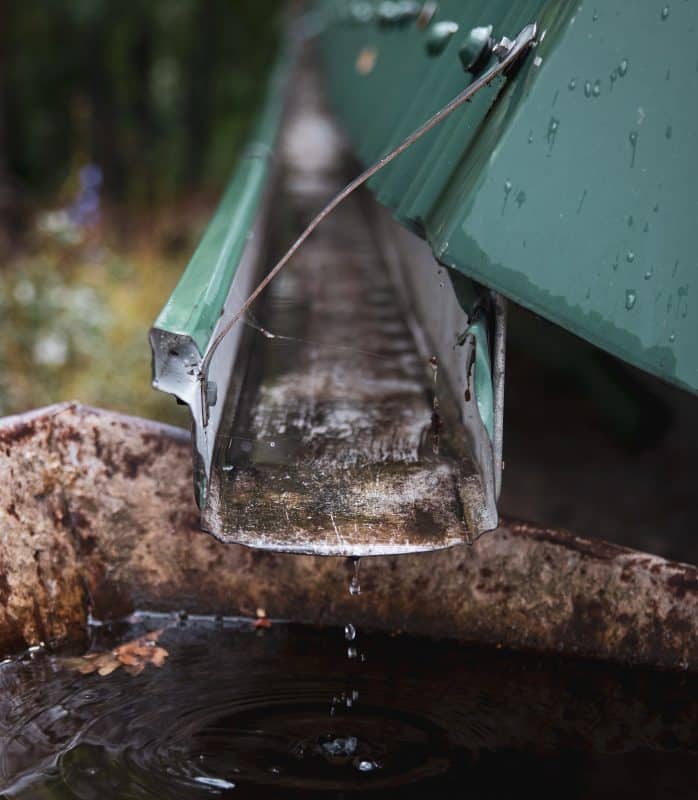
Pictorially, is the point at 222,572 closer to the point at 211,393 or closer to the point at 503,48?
the point at 211,393

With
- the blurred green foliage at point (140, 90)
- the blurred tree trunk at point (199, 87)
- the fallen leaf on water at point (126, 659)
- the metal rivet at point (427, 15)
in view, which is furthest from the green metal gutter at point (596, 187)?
the blurred tree trunk at point (199, 87)

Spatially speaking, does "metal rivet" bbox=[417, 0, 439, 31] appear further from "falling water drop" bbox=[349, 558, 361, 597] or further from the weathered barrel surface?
"falling water drop" bbox=[349, 558, 361, 597]

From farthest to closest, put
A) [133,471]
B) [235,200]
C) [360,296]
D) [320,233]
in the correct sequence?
[320,233] < [360,296] < [235,200] < [133,471]

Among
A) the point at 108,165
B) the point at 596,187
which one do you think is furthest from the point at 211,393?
the point at 108,165

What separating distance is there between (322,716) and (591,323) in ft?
3.51

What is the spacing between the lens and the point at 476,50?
2.31m

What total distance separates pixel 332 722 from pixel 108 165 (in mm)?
12489

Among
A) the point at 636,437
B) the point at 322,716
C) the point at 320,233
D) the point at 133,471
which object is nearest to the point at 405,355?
the point at 133,471

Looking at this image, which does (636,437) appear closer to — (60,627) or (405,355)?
(405,355)

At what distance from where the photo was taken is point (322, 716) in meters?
2.41

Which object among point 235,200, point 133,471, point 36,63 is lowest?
point 133,471

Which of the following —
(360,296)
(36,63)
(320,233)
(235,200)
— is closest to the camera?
(235,200)

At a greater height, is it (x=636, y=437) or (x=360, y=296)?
(x=360, y=296)

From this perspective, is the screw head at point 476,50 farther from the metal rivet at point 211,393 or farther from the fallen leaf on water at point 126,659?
the fallen leaf on water at point 126,659
